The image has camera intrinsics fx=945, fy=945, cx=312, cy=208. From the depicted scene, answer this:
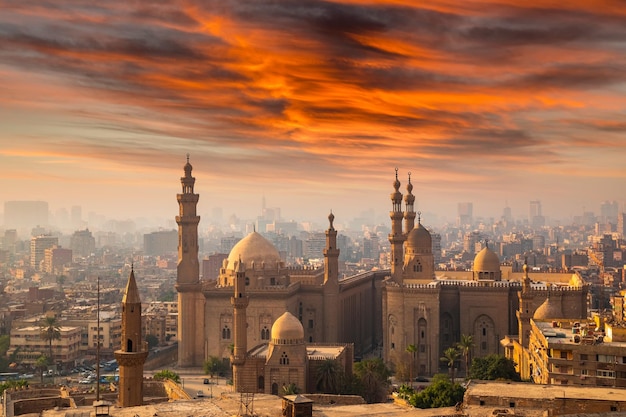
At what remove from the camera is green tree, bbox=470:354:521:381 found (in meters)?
44.1

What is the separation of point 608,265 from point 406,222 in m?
99.0

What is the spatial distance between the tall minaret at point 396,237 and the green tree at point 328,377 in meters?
13.1

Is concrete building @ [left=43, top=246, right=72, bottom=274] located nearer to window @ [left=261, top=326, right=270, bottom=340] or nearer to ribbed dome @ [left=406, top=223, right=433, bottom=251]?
ribbed dome @ [left=406, top=223, right=433, bottom=251]

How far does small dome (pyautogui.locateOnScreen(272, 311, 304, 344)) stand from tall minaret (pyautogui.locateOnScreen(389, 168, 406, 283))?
13.7 metres

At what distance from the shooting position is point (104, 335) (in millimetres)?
75312

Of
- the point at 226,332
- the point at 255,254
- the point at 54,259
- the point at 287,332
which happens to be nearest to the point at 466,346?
the point at 287,332

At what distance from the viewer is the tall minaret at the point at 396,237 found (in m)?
58.4

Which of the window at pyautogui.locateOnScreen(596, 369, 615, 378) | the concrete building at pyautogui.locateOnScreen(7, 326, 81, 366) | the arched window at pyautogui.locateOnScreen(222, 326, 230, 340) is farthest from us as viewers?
the concrete building at pyautogui.locateOnScreen(7, 326, 81, 366)

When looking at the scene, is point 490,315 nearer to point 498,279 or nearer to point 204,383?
point 498,279

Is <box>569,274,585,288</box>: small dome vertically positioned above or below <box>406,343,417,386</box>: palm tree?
above

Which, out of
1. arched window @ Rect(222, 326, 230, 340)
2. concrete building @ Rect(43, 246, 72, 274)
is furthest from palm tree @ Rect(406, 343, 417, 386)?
concrete building @ Rect(43, 246, 72, 274)

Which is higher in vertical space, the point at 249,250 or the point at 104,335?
the point at 249,250

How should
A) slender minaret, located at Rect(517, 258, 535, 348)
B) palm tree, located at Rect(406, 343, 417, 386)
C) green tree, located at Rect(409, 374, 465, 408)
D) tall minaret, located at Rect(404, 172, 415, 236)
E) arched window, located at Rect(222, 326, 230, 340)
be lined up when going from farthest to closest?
tall minaret, located at Rect(404, 172, 415, 236) → arched window, located at Rect(222, 326, 230, 340) → palm tree, located at Rect(406, 343, 417, 386) → slender minaret, located at Rect(517, 258, 535, 348) → green tree, located at Rect(409, 374, 465, 408)

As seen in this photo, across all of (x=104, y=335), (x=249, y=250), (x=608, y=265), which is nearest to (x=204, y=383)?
(x=249, y=250)
